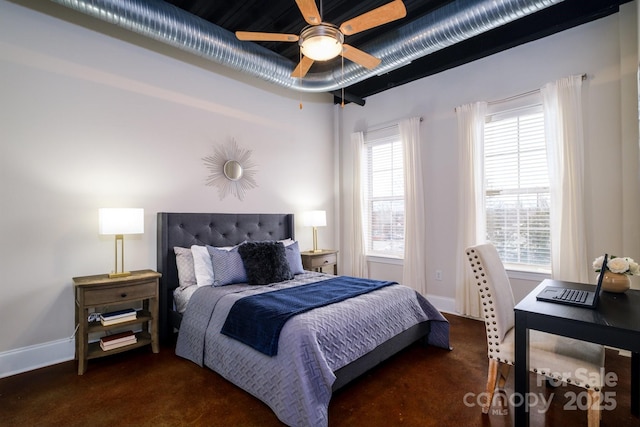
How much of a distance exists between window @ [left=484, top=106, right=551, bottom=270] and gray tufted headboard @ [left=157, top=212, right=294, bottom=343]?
274 centimetres

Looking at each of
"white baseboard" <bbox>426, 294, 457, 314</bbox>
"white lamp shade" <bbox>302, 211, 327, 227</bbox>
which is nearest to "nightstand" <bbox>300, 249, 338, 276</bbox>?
"white lamp shade" <bbox>302, 211, 327, 227</bbox>

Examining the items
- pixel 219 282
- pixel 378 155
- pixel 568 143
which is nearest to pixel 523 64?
pixel 568 143

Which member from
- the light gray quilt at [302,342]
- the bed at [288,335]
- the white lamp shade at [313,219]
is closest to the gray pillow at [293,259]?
the bed at [288,335]

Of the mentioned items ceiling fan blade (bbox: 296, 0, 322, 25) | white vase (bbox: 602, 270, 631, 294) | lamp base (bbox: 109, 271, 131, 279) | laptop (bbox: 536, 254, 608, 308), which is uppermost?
ceiling fan blade (bbox: 296, 0, 322, 25)

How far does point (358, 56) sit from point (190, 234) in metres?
2.45

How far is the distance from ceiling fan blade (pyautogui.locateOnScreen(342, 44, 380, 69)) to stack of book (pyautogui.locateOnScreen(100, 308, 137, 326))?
287 cm

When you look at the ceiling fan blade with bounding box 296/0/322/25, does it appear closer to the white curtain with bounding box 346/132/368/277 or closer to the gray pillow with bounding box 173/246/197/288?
the gray pillow with bounding box 173/246/197/288

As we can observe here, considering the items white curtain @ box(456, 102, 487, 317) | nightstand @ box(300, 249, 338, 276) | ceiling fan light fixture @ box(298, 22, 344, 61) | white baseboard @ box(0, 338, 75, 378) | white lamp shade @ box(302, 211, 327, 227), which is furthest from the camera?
white lamp shade @ box(302, 211, 327, 227)

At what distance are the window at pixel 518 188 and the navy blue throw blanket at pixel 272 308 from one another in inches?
67.2

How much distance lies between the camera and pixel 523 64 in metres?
3.38

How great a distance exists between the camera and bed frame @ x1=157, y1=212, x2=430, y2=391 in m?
2.40

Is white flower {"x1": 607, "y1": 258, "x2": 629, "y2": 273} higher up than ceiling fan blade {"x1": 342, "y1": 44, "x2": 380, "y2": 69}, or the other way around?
ceiling fan blade {"x1": 342, "y1": 44, "x2": 380, "y2": 69}

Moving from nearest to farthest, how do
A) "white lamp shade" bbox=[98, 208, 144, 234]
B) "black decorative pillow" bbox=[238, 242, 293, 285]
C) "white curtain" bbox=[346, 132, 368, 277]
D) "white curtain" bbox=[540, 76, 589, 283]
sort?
"white lamp shade" bbox=[98, 208, 144, 234] → "white curtain" bbox=[540, 76, 589, 283] → "black decorative pillow" bbox=[238, 242, 293, 285] → "white curtain" bbox=[346, 132, 368, 277]

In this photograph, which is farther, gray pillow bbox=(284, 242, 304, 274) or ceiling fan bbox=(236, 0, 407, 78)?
gray pillow bbox=(284, 242, 304, 274)
